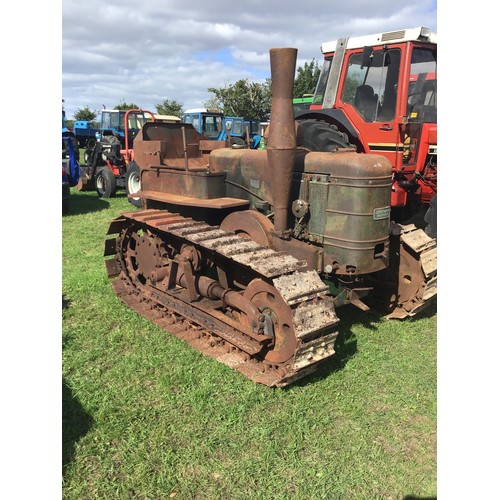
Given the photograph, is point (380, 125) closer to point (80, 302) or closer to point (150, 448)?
point (80, 302)

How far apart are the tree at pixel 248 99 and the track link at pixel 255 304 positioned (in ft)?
114

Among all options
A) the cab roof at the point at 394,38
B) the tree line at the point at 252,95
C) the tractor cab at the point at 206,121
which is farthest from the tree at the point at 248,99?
the cab roof at the point at 394,38

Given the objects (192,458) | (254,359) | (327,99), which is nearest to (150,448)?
(192,458)

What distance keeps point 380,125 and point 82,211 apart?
7946 mm

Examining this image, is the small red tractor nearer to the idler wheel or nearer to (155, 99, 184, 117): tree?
the idler wheel

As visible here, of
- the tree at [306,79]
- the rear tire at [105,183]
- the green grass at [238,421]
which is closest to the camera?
the green grass at [238,421]

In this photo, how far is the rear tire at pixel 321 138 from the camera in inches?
236

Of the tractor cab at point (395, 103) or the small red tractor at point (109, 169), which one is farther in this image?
the small red tractor at point (109, 169)

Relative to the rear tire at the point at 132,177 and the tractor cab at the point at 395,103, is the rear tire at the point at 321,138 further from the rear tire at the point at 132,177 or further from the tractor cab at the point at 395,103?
the rear tire at the point at 132,177

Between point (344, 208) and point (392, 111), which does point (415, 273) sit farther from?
point (392, 111)

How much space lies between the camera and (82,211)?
465 inches

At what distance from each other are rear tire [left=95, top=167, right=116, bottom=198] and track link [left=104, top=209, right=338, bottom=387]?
8.36m

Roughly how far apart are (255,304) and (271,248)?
612 millimetres

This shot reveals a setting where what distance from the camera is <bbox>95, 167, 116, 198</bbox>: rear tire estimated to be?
13562 millimetres
